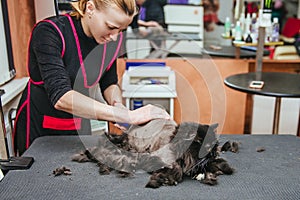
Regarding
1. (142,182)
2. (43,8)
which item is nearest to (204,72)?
(43,8)

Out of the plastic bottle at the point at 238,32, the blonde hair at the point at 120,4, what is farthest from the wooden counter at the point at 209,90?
the blonde hair at the point at 120,4

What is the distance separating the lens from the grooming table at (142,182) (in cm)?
87

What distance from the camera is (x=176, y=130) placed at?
1070 mm

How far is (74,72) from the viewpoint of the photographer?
4.19 feet

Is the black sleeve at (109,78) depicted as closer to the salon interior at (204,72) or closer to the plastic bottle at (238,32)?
the salon interior at (204,72)

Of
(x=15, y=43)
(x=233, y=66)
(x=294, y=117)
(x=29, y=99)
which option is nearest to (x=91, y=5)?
(x=29, y=99)

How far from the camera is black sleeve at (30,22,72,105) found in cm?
107

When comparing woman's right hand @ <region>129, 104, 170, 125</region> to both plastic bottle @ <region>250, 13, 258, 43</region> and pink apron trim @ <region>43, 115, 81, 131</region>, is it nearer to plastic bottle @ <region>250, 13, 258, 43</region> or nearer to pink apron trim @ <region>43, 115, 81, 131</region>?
pink apron trim @ <region>43, 115, 81, 131</region>

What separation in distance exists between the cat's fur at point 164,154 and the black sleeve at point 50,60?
0.75 ft

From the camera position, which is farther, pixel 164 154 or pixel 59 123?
pixel 59 123

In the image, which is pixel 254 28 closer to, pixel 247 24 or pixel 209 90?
pixel 247 24

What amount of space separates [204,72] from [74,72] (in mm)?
1616

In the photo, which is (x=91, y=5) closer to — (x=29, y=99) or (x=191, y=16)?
(x=29, y=99)

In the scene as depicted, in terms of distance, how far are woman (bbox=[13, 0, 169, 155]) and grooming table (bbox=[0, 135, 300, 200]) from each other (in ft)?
0.60
